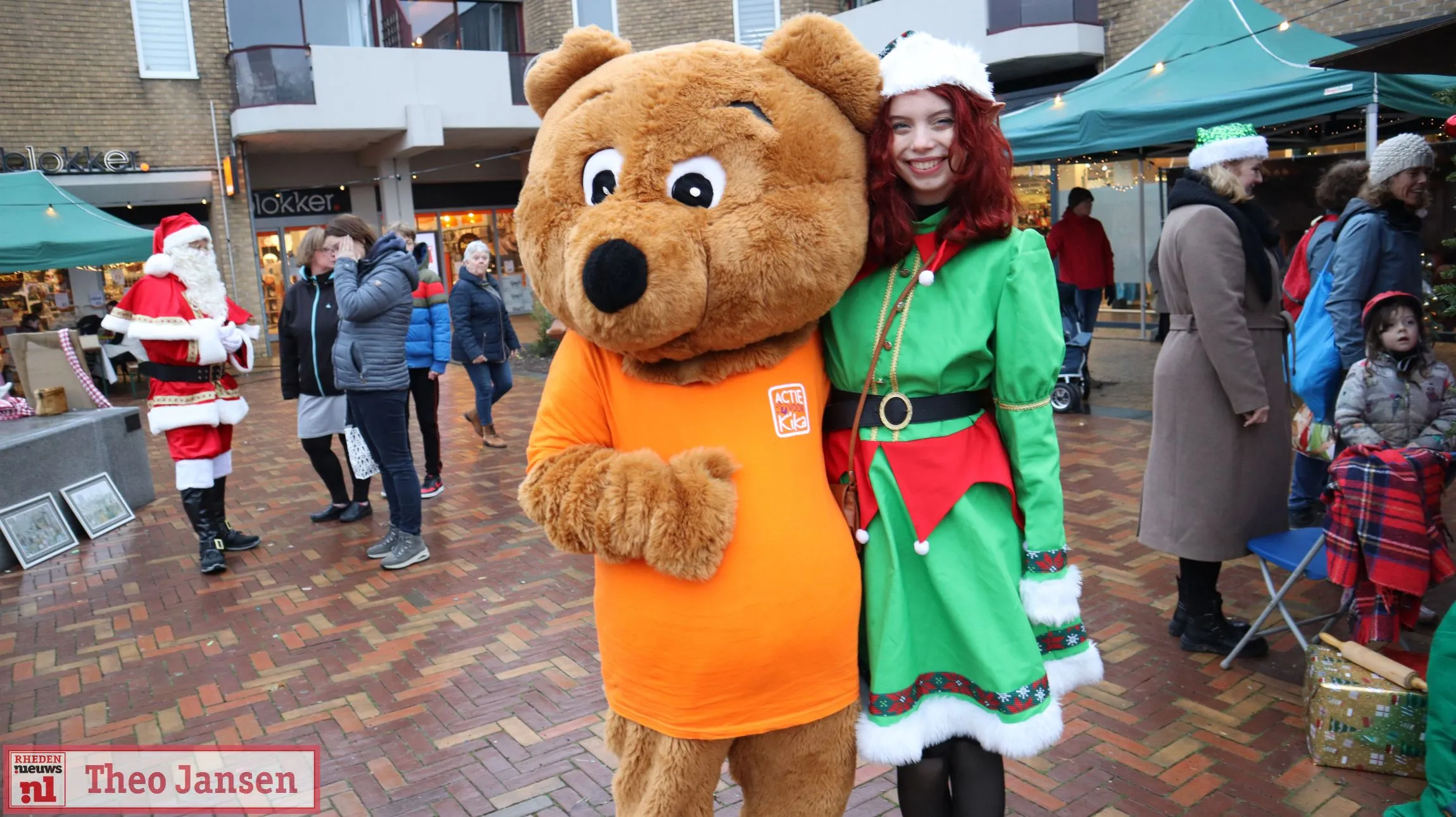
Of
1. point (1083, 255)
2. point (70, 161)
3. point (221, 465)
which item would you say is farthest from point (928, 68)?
point (70, 161)

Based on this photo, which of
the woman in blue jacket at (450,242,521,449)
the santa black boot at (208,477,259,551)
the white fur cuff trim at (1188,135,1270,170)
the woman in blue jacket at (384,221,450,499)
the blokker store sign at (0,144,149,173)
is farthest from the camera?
the blokker store sign at (0,144,149,173)

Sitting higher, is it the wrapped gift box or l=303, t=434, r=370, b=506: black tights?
l=303, t=434, r=370, b=506: black tights

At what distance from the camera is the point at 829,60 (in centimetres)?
198

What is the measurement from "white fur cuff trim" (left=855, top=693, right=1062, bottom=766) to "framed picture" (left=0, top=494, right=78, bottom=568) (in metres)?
5.87

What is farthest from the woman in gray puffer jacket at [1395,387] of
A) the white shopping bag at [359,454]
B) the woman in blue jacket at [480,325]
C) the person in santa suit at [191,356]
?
the woman in blue jacket at [480,325]

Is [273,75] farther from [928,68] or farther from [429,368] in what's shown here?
[928,68]

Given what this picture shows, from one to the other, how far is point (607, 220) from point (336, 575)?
14.4ft

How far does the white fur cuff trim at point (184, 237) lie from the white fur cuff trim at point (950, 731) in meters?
4.89

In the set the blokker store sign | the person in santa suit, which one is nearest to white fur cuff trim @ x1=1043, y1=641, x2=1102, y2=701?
the person in santa suit

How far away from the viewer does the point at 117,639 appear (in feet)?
15.6

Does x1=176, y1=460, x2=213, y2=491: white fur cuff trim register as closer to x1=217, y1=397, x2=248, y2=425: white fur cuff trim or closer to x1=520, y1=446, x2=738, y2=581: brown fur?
x1=217, y1=397, x2=248, y2=425: white fur cuff trim

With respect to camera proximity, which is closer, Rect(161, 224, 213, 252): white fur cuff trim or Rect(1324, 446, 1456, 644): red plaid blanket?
Rect(1324, 446, 1456, 644): red plaid blanket

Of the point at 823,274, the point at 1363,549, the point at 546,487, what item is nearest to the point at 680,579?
the point at 546,487

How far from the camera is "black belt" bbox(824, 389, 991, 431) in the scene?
2.06 metres
